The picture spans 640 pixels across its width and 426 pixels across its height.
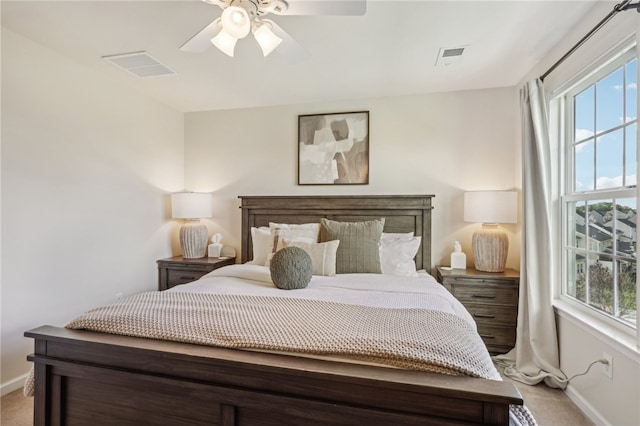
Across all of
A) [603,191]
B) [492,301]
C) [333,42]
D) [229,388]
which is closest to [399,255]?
Answer: [492,301]

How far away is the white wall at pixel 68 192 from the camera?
2.19 metres

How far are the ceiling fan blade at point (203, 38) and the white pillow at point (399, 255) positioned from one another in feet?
6.64

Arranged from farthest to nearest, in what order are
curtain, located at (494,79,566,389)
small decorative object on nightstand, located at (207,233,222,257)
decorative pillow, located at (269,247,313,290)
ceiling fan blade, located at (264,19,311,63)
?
small decorative object on nightstand, located at (207,233,222,257)
curtain, located at (494,79,566,389)
decorative pillow, located at (269,247,313,290)
ceiling fan blade, located at (264,19,311,63)

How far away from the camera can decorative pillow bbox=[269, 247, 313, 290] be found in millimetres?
2119

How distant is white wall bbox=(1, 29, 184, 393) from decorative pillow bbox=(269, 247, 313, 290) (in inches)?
70.8

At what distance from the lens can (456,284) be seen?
108 inches

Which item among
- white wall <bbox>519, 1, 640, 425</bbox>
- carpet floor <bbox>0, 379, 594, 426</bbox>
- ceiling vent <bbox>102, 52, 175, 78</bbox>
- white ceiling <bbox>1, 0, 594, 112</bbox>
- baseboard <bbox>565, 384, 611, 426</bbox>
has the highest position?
white ceiling <bbox>1, 0, 594, 112</bbox>

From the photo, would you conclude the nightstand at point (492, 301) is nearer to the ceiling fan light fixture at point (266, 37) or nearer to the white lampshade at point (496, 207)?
the white lampshade at point (496, 207)

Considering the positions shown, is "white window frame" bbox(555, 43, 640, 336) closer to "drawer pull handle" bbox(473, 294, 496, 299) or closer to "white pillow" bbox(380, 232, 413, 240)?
"drawer pull handle" bbox(473, 294, 496, 299)

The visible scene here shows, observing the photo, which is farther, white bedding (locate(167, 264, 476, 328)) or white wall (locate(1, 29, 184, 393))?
white wall (locate(1, 29, 184, 393))

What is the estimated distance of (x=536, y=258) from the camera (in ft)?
7.88

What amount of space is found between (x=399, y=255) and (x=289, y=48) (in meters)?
1.89

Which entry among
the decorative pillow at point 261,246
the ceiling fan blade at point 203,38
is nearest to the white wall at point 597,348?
the ceiling fan blade at point 203,38

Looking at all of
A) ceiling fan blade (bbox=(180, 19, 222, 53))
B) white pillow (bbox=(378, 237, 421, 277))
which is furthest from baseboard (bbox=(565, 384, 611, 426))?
ceiling fan blade (bbox=(180, 19, 222, 53))
